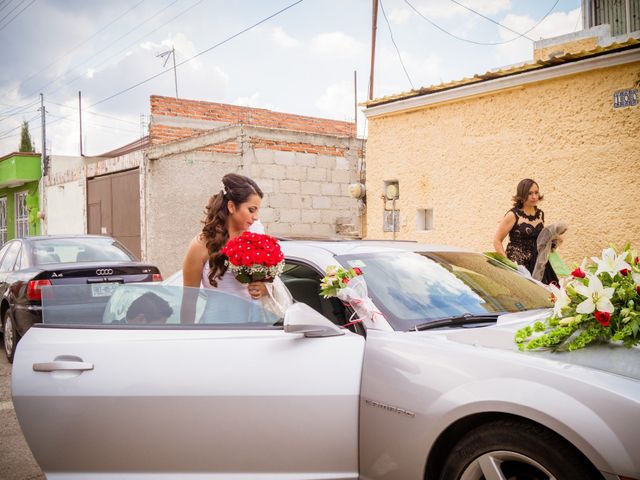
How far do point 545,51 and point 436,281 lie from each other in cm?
872

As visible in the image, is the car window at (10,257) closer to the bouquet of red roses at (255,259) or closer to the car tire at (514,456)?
the bouquet of red roses at (255,259)

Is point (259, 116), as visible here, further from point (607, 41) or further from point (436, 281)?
point (436, 281)

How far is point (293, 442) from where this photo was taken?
8.71 feet

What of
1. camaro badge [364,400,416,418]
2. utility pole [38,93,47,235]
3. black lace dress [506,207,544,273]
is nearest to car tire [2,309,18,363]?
black lace dress [506,207,544,273]

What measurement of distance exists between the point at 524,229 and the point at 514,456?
3.87 m

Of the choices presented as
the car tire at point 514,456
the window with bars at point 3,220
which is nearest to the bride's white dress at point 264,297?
the car tire at point 514,456

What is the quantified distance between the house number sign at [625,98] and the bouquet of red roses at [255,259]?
548 centimetres

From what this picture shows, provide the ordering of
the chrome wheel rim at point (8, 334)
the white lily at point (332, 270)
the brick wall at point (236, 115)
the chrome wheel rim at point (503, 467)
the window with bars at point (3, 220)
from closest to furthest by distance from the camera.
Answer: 1. the chrome wheel rim at point (503, 467)
2. the white lily at point (332, 270)
3. the chrome wheel rim at point (8, 334)
4. the brick wall at point (236, 115)
5. the window with bars at point (3, 220)

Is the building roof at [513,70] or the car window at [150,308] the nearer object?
the car window at [150,308]

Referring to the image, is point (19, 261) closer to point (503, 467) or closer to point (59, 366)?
point (59, 366)

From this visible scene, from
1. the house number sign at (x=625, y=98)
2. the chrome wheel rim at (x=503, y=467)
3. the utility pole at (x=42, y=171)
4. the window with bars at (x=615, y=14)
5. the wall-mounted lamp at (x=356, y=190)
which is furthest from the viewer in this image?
the utility pole at (x=42, y=171)

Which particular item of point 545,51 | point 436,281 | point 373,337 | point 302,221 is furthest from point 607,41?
point 373,337

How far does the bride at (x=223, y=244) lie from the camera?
132 inches

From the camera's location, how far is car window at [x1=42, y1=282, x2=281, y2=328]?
2945mm
